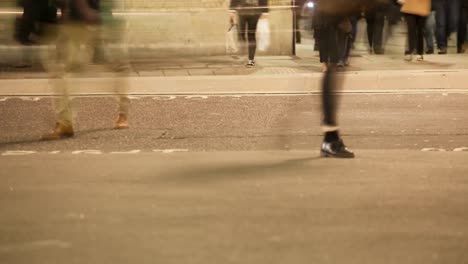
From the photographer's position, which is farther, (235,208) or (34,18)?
(34,18)

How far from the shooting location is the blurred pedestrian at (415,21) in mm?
14836

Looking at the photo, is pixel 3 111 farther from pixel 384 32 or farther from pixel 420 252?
pixel 384 32

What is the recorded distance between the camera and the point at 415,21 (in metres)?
15.2

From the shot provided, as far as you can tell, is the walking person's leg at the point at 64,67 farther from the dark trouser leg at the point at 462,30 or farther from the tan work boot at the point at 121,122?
the dark trouser leg at the point at 462,30

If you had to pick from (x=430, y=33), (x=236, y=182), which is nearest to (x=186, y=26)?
(x=430, y=33)

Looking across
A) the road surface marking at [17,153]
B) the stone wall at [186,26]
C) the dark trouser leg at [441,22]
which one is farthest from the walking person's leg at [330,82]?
the stone wall at [186,26]

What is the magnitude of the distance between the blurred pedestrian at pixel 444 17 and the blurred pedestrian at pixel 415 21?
1.01 metres

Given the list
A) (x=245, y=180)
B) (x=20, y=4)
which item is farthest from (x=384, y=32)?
(x=245, y=180)

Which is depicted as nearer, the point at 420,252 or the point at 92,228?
the point at 420,252

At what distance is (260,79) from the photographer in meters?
13.3

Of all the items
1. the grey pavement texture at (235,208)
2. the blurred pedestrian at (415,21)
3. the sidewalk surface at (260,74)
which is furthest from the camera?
the blurred pedestrian at (415,21)

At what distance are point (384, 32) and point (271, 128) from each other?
9.30 meters

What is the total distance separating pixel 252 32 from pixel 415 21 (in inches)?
98.7

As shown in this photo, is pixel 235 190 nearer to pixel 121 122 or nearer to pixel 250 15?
pixel 121 122
